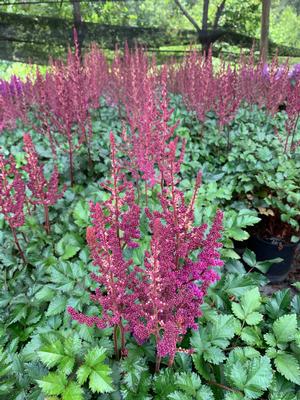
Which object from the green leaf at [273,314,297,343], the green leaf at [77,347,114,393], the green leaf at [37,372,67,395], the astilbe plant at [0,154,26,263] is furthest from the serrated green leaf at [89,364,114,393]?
the astilbe plant at [0,154,26,263]

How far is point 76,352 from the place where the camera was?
131 centimetres

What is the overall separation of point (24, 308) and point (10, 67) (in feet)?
46.0

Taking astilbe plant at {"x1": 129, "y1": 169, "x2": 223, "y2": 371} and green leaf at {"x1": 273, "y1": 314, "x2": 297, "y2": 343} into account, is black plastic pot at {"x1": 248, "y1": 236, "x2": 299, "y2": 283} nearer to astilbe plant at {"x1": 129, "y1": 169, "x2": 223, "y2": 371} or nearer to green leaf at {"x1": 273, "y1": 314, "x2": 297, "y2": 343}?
green leaf at {"x1": 273, "y1": 314, "x2": 297, "y2": 343}

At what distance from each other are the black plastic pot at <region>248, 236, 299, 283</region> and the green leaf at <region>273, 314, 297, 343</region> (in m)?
Result: 1.68

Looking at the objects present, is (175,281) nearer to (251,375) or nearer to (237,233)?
(251,375)

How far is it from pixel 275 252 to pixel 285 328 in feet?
5.71

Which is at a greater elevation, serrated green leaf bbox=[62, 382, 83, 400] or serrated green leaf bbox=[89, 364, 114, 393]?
serrated green leaf bbox=[89, 364, 114, 393]

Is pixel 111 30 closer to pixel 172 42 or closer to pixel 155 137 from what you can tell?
pixel 172 42

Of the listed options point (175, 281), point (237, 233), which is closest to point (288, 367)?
point (175, 281)

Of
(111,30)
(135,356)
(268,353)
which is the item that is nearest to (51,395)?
(135,356)

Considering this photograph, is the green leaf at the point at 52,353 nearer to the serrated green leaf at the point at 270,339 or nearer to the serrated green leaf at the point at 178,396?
the serrated green leaf at the point at 178,396

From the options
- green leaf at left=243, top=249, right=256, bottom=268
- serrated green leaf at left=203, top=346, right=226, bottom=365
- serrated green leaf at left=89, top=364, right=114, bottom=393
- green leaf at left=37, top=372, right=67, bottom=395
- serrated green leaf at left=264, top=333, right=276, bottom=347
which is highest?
serrated green leaf at left=89, top=364, right=114, bottom=393

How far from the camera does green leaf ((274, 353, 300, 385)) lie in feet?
4.32

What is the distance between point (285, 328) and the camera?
1460mm
